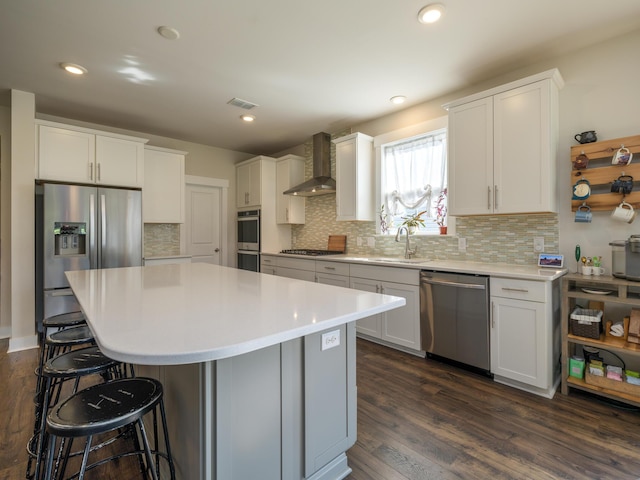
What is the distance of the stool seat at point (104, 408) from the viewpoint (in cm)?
94

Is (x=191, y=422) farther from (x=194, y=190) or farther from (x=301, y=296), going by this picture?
(x=194, y=190)

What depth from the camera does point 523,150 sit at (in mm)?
2461

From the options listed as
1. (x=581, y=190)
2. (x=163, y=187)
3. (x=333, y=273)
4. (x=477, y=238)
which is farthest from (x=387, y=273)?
(x=163, y=187)

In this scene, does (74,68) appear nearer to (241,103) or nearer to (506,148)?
(241,103)

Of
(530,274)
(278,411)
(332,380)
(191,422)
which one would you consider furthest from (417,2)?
(191,422)

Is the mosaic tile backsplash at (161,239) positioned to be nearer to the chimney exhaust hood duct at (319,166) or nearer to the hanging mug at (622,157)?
the chimney exhaust hood duct at (319,166)

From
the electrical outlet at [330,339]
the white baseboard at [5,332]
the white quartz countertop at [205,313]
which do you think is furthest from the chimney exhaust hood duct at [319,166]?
the white baseboard at [5,332]

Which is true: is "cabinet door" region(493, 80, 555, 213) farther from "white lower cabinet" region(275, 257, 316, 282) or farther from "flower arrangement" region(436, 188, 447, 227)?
"white lower cabinet" region(275, 257, 316, 282)

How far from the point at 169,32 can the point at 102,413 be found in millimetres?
2411

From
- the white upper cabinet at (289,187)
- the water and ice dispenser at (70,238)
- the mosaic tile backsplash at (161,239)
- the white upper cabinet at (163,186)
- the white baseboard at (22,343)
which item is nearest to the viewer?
the white baseboard at (22,343)

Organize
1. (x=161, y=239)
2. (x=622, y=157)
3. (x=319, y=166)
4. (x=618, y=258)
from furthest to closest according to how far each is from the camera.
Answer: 1. (x=161, y=239)
2. (x=319, y=166)
3. (x=618, y=258)
4. (x=622, y=157)

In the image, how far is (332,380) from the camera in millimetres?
1391

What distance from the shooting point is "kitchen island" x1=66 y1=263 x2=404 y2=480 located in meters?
0.91

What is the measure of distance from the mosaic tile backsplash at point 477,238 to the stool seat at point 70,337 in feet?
9.78
